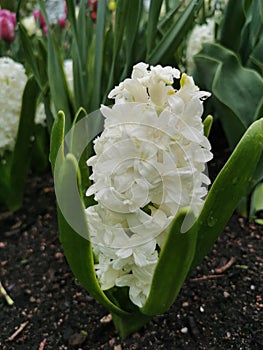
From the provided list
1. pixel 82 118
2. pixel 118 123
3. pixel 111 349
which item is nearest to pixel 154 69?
pixel 118 123

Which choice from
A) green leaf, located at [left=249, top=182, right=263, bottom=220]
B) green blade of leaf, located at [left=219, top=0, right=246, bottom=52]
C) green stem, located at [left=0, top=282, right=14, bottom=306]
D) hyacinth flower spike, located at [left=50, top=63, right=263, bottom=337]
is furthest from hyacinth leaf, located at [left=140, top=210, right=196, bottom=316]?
green blade of leaf, located at [left=219, top=0, right=246, bottom=52]

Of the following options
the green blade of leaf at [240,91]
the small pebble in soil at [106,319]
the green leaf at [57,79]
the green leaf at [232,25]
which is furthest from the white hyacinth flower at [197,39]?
the small pebble in soil at [106,319]

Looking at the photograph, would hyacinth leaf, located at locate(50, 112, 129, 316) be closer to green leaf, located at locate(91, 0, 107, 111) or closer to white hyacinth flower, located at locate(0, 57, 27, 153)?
green leaf, located at locate(91, 0, 107, 111)

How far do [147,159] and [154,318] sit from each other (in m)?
0.41

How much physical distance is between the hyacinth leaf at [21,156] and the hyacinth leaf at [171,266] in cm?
66

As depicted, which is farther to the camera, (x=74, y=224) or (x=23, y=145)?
(x=23, y=145)

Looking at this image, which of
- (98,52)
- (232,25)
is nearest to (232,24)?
(232,25)

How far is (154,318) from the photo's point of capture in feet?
2.97

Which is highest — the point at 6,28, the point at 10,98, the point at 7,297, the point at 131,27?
the point at 131,27

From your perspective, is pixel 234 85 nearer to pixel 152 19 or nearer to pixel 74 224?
pixel 152 19

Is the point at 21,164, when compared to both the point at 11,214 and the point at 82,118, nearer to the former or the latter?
the point at 11,214

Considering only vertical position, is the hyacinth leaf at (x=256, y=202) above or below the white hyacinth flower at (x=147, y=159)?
below

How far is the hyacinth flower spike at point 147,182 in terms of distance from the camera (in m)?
0.61

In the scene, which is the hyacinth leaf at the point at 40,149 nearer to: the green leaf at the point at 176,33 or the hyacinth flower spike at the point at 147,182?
the green leaf at the point at 176,33
